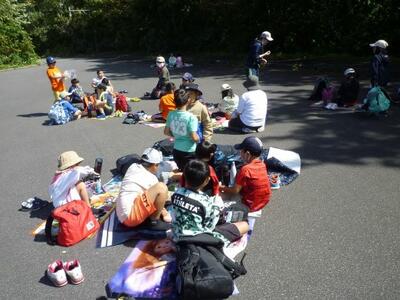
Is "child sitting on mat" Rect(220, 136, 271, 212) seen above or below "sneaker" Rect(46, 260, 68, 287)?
above

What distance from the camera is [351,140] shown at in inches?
307

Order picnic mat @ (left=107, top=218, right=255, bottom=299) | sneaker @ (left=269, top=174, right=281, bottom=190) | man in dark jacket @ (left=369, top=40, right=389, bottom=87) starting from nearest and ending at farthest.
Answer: picnic mat @ (left=107, top=218, right=255, bottom=299)
sneaker @ (left=269, top=174, right=281, bottom=190)
man in dark jacket @ (left=369, top=40, right=389, bottom=87)

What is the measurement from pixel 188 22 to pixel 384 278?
25.9m

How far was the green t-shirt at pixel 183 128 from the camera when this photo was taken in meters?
5.96

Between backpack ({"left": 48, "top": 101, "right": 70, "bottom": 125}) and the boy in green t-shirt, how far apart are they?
5489 millimetres

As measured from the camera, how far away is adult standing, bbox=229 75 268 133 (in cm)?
832

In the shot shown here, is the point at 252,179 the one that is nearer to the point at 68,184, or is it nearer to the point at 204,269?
the point at 204,269

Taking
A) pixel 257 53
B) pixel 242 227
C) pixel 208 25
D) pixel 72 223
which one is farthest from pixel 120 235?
pixel 208 25

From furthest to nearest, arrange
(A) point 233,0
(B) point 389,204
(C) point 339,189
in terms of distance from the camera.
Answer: (A) point 233,0
(C) point 339,189
(B) point 389,204

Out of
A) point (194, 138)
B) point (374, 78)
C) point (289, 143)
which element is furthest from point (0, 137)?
point (374, 78)

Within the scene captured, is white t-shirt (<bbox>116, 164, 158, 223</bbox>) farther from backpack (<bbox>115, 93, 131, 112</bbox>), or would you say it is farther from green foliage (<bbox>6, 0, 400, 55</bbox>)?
green foliage (<bbox>6, 0, 400, 55</bbox>)

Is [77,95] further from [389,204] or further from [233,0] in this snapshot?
[233,0]

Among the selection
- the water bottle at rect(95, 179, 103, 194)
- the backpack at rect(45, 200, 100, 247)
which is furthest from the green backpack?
the backpack at rect(45, 200, 100, 247)

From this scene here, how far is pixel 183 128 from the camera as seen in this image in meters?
6.02
